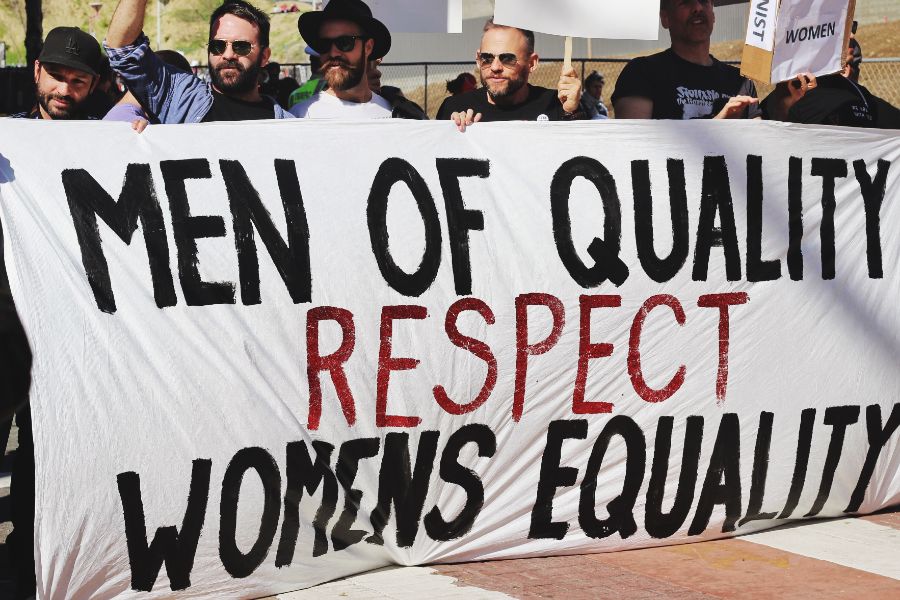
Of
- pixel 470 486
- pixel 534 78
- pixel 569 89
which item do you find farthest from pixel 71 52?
pixel 534 78

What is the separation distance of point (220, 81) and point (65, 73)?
23.8 inches

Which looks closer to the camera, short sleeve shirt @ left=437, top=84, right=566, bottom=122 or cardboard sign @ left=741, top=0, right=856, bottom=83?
short sleeve shirt @ left=437, top=84, right=566, bottom=122

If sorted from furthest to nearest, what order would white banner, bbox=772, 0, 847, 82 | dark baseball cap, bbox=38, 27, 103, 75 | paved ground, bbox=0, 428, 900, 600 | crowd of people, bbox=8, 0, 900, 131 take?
1. white banner, bbox=772, 0, 847, 82
2. crowd of people, bbox=8, 0, 900, 131
3. dark baseball cap, bbox=38, 27, 103, 75
4. paved ground, bbox=0, 428, 900, 600

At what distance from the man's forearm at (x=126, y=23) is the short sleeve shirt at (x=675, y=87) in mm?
2170

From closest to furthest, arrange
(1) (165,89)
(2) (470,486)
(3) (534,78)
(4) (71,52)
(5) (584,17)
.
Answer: (4) (71,52) < (2) (470,486) < (1) (165,89) < (5) (584,17) < (3) (534,78)

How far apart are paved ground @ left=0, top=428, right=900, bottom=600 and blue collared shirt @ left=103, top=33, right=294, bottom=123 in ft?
Result: 5.92

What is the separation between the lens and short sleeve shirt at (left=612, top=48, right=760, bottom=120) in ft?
19.6

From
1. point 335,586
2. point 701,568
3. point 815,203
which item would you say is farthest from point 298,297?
point 815,203

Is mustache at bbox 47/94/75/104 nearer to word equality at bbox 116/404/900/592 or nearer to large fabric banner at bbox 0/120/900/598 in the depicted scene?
large fabric banner at bbox 0/120/900/598

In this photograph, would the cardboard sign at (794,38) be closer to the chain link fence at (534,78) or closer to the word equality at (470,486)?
the word equality at (470,486)

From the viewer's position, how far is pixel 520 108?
5.71 meters

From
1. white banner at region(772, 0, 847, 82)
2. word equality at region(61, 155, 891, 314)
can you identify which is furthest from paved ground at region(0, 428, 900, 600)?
white banner at region(772, 0, 847, 82)

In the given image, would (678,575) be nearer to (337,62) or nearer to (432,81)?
(337,62)

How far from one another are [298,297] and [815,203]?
2.29m
